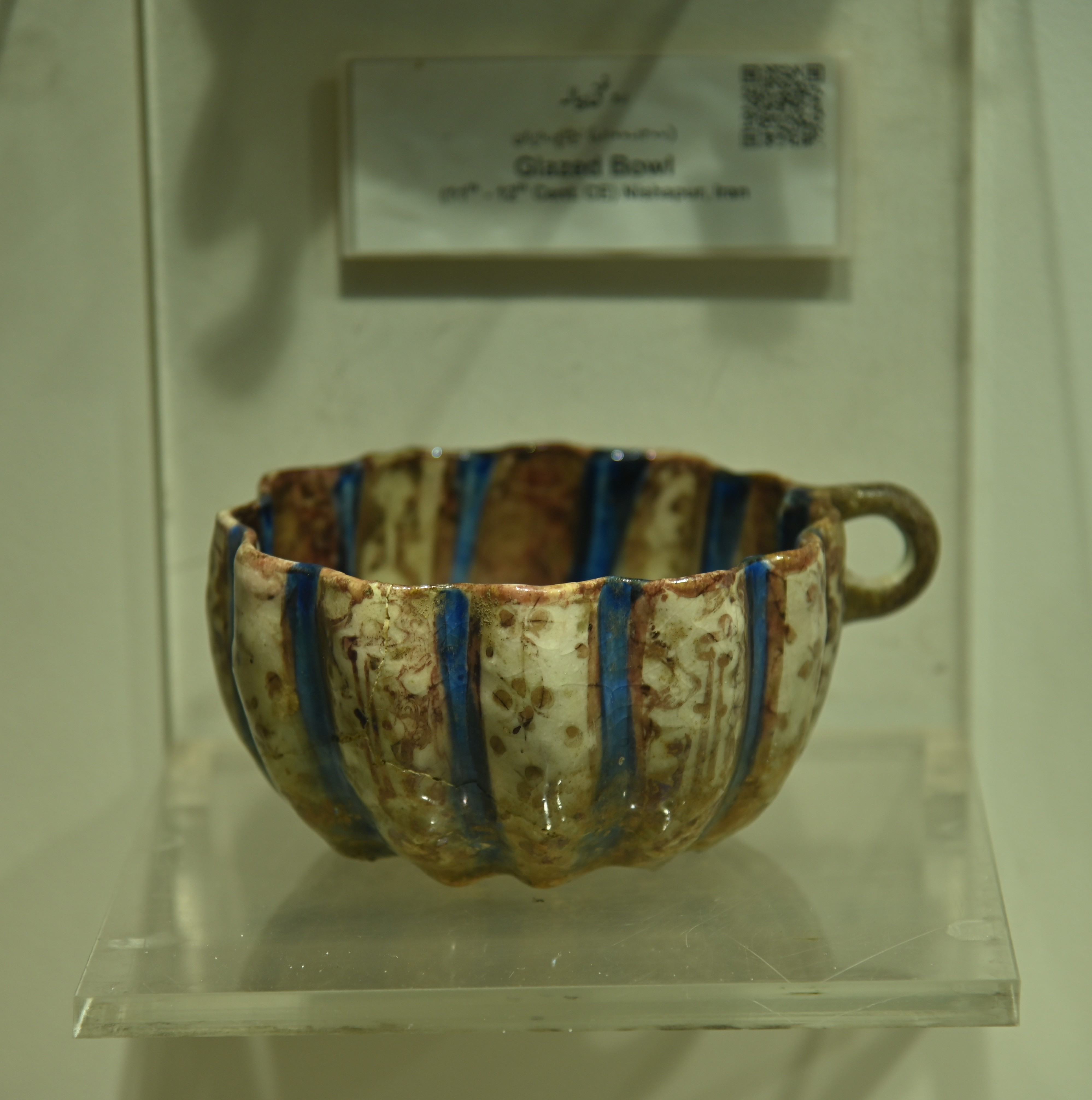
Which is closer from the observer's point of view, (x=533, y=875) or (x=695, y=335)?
(x=533, y=875)

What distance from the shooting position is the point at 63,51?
0.60 m

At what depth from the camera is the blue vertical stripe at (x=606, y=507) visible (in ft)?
1.98

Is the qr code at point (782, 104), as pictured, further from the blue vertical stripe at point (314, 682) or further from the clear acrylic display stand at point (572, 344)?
the blue vertical stripe at point (314, 682)

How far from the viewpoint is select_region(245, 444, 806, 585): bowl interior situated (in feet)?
1.91

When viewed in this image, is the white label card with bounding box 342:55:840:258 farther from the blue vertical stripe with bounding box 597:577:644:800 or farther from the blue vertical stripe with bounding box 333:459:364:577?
the blue vertical stripe with bounding box 597:577:644:800

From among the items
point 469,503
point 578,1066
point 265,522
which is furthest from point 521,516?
point 578,1066

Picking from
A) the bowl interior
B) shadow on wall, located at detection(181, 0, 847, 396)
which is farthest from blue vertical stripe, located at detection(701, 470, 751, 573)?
shadow on wall, located at detection(181, 0, 847, 396)

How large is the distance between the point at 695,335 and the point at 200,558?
0.88 ft

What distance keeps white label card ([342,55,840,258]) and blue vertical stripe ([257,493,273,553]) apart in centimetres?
15

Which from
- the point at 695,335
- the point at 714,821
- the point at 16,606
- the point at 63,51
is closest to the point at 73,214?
the point at 63,51

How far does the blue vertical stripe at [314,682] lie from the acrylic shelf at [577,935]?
6cm

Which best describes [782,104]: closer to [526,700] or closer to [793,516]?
[793,516]

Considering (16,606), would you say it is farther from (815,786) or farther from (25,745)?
(815,786)

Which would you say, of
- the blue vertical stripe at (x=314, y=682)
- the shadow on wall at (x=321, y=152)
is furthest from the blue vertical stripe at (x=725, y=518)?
the blue vertical stripe at (x=314, y=682)
